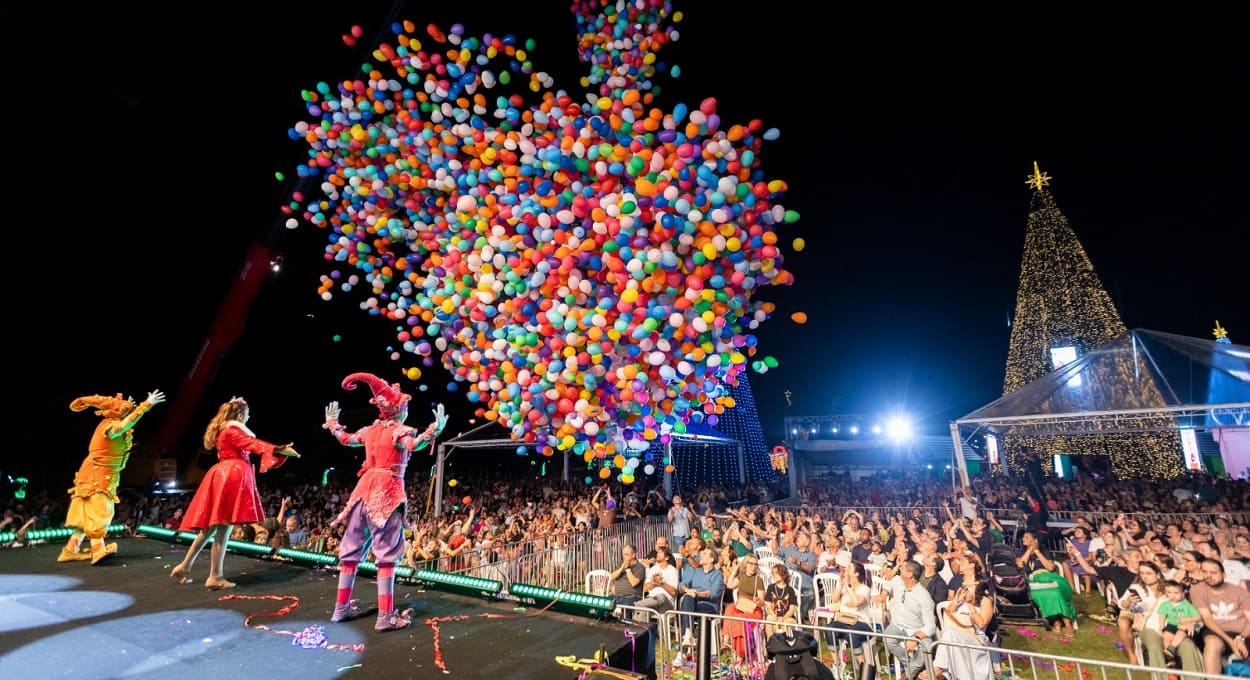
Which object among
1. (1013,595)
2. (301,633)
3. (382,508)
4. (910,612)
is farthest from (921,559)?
(301,633)

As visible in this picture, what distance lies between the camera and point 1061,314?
17.1 m

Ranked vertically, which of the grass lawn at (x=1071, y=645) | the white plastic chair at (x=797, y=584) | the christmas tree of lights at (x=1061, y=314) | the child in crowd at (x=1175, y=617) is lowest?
the grass lawn at (x=1071, y=645)

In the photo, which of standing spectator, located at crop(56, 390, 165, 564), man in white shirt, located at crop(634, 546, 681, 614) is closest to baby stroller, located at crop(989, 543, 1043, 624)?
man in white shirt, located at crop(634, 546, 681, 614)

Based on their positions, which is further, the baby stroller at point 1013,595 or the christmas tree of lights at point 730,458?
the christmas tree of lights at point 730,458

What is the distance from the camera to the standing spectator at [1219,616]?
4023 millimetres

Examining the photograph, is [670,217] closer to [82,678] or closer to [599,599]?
[599,599]

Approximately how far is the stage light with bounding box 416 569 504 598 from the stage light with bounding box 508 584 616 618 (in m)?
0.19

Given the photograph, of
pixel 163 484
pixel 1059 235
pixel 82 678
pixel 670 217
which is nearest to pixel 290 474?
pixel 163 484

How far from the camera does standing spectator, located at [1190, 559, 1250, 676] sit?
402cm

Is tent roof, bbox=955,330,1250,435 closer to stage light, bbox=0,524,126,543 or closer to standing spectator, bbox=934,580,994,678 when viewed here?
standing spectator, bbox=934,580,994,678

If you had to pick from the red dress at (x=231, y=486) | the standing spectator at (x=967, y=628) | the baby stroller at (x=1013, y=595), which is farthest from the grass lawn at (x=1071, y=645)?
A: the red dress at (x=231, y=486)

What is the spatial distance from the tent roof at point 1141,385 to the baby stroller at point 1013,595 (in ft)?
15.7

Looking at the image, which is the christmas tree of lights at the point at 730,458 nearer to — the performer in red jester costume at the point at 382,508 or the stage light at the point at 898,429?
the stage light at the point at 898,429

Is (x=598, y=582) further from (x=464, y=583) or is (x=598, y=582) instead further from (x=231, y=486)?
(x=231, y=486)
